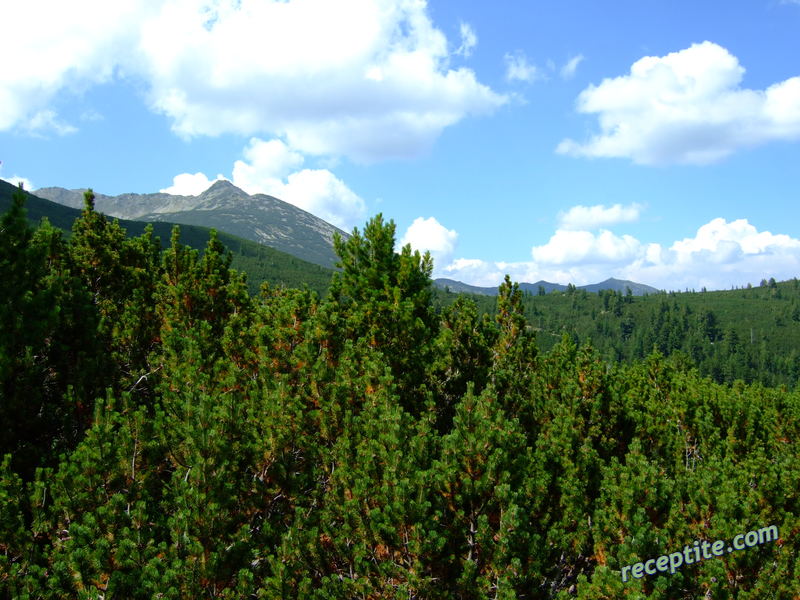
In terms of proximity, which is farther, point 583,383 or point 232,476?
point 583,383

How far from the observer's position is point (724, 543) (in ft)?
26.8

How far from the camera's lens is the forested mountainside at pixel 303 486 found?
686cm

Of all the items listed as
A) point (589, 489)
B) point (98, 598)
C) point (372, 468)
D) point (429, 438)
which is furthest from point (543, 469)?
point (98, 598)

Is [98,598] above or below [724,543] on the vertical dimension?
below

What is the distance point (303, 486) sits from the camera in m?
9.23

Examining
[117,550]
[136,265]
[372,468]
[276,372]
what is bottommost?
[117,550]

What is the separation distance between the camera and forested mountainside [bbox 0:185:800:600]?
6.86 meters

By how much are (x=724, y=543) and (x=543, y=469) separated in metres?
3.40

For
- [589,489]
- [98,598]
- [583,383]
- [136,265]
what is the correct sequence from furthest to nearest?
[136,265], [583,383], [589,489], [98,598]


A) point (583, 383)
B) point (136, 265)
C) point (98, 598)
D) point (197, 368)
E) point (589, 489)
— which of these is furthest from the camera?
point (136, 265)

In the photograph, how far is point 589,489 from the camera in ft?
35.6

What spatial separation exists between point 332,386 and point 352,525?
303 cm

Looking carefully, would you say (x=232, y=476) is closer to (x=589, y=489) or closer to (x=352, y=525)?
(x=352, y=525)

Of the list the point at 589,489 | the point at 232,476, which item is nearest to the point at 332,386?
the point at 232,476
